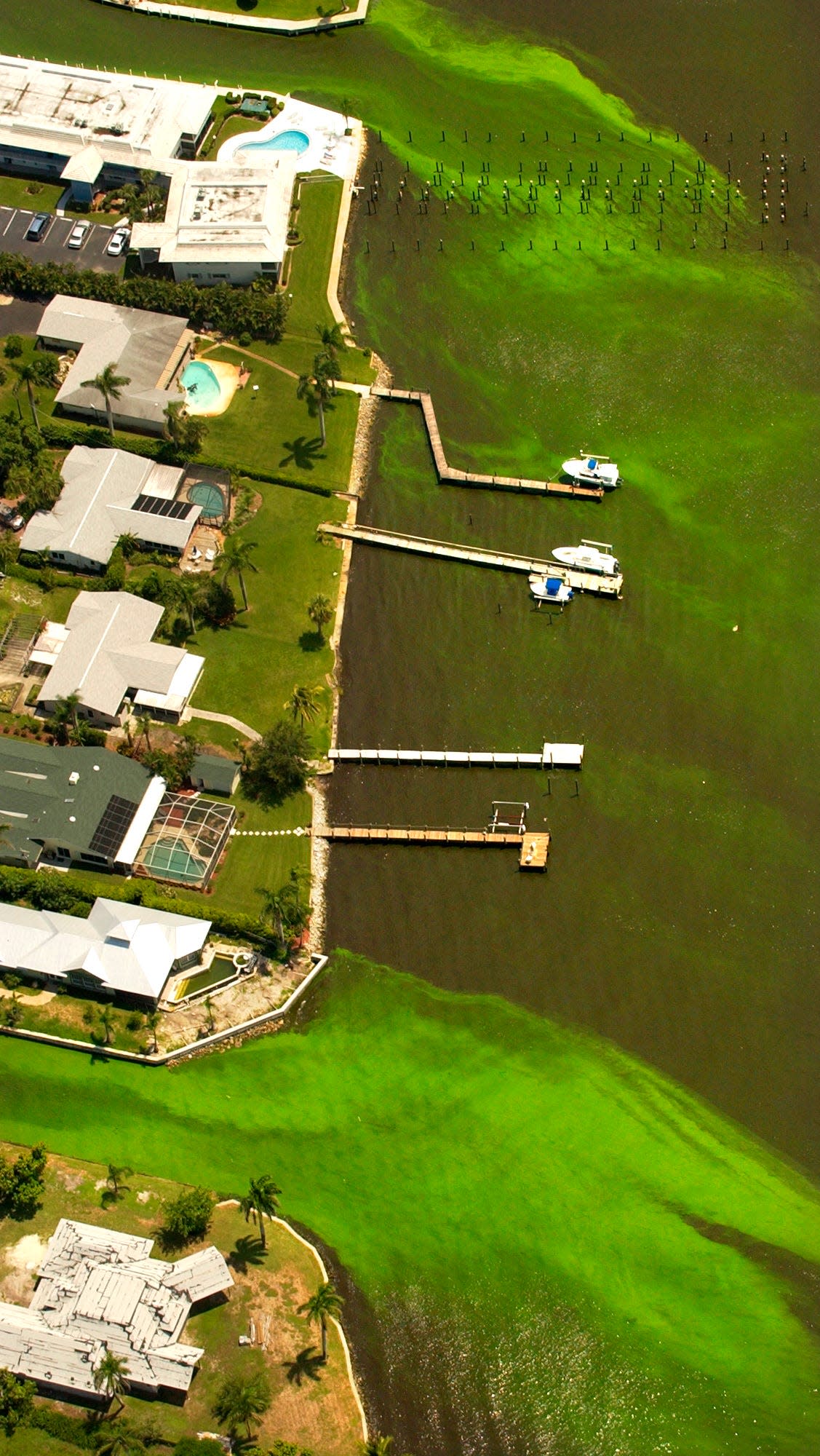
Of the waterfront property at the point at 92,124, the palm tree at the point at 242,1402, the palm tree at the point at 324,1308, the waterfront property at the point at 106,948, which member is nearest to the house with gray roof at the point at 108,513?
the waterfront property at the point at 106,948

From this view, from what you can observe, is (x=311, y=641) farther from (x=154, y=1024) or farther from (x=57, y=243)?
(x=57, y=243)

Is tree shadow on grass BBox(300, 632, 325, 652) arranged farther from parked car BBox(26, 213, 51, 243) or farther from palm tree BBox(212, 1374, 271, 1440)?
parked car BBox(26, 213, 51, 243)

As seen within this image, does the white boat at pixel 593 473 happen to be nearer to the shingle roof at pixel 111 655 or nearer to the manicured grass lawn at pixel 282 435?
the manicured grass lawn at pixel 282 435

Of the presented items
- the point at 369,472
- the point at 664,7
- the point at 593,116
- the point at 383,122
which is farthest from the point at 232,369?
the point at 664,7

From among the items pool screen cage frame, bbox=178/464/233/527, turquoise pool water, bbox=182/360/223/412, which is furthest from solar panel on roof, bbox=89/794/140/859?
turquoise pool water, bbox=182/360/223/412

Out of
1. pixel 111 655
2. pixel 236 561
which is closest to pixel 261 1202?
pixel 111 655

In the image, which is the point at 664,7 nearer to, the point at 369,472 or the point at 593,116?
the point at 593,116

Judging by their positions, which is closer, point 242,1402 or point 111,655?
point 242,1402
